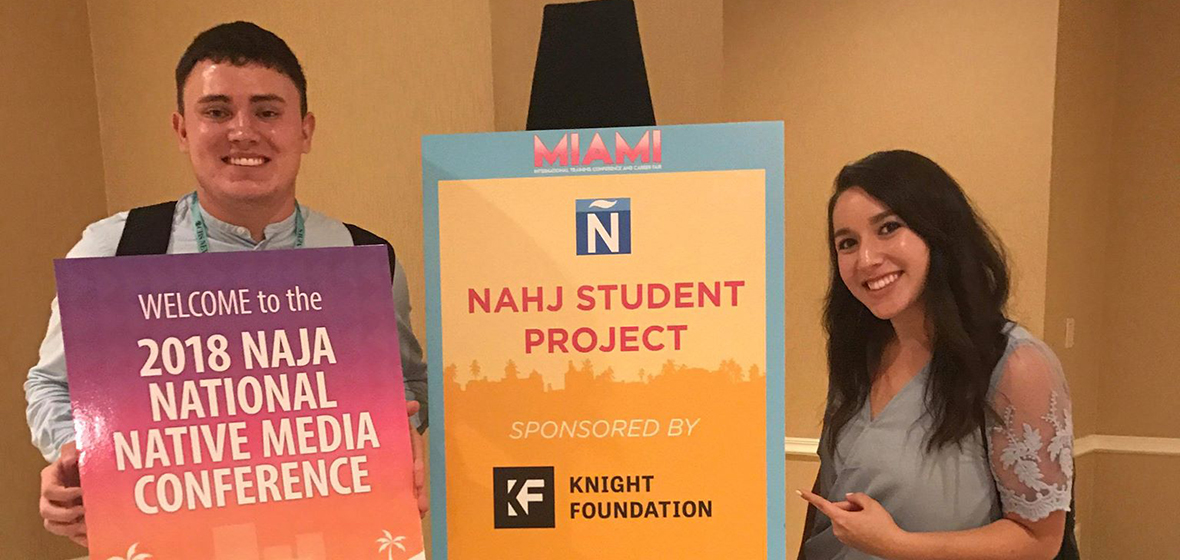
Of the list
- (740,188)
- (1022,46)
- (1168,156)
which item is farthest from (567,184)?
(1168,156)

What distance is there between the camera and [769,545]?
38.3 inches

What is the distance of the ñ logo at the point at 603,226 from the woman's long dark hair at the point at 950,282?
60 cm

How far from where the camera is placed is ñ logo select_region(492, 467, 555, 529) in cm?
98

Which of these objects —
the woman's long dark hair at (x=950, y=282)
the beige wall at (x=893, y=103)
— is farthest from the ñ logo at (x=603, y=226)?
the beige wall at (x=893, y=103)

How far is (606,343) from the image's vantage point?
0.99 meters

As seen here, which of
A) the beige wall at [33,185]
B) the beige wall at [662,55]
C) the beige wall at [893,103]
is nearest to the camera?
the beige wall at [662,55]

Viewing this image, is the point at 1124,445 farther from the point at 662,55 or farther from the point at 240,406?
the point at 240,406

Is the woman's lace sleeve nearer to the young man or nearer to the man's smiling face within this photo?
the young man

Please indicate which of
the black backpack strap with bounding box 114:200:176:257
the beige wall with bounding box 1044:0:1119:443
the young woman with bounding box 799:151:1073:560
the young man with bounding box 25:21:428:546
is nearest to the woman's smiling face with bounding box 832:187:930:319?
the young woman with bounding box 799:151:1073:560

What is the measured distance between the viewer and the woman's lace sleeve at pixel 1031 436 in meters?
1.27

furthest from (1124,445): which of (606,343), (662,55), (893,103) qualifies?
(606,343)

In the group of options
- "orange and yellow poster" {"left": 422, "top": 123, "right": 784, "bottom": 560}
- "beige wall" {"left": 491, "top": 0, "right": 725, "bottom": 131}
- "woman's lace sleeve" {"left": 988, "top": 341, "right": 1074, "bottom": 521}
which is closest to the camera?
"orange and yellow poster" {"left": 422, "top": 123, "right": 784, "bottom": 560}

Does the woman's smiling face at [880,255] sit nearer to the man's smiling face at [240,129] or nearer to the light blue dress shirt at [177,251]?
the light blue dress shirt at [177,251]

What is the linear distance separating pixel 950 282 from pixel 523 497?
2.92 ft
